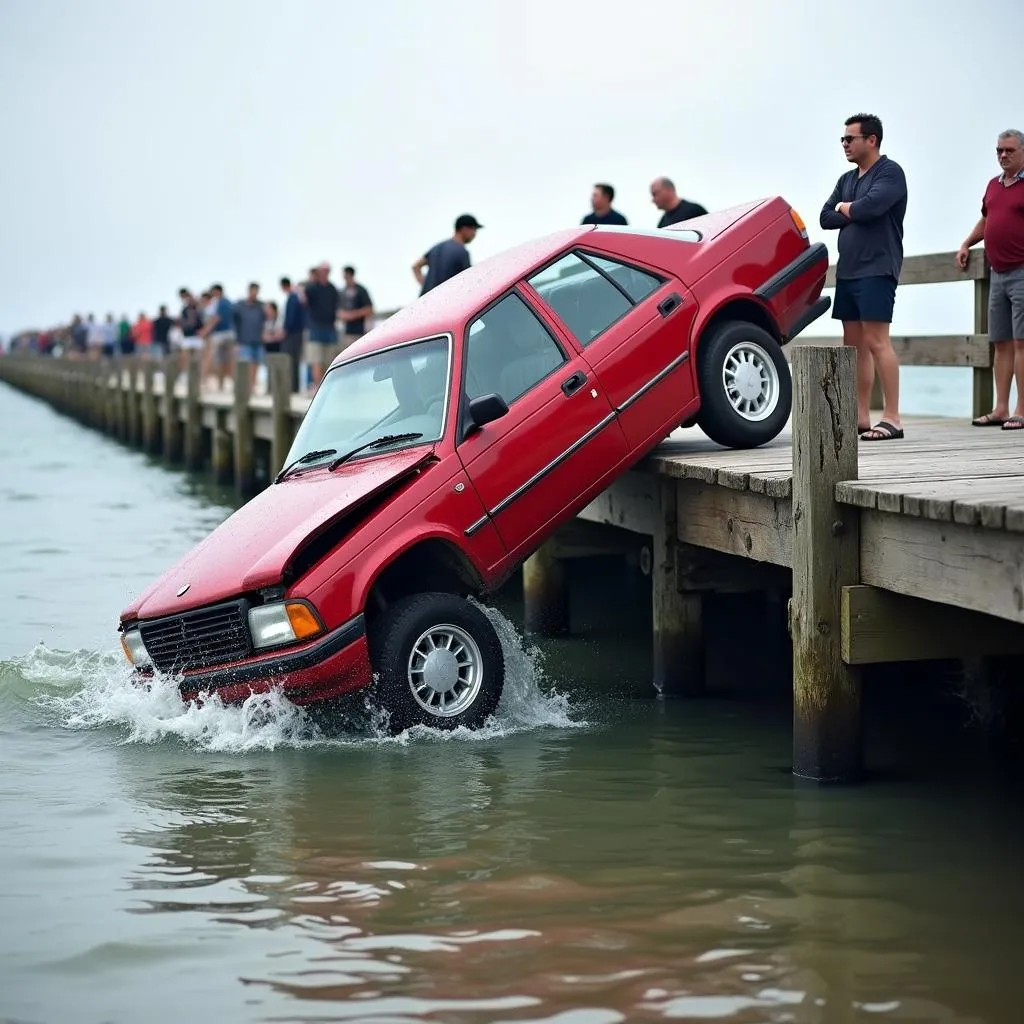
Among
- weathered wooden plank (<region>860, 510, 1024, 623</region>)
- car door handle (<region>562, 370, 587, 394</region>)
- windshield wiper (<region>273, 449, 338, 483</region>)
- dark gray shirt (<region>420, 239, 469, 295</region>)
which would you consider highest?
dark gray shirt (<region>420, 239, 469, 295</region>)

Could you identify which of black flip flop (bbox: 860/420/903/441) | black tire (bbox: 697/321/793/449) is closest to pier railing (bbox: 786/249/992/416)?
black flip flop (bbox: 860/420/903/441)

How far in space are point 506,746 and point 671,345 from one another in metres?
2.40

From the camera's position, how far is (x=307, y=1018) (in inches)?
189

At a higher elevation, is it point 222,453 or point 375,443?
point 222,453

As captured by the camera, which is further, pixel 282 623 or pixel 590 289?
pixel 590 289

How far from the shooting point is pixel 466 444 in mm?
8312

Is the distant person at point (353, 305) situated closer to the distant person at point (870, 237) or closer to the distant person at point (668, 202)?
the distant person at point (668, 202)

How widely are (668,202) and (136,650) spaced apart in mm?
6350

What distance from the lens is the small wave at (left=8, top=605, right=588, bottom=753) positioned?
8.05 m

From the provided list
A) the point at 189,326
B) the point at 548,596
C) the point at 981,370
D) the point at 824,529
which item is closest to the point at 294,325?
the point at 189,326

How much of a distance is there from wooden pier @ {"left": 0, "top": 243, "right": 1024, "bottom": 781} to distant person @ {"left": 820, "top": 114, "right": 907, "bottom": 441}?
1.95ft

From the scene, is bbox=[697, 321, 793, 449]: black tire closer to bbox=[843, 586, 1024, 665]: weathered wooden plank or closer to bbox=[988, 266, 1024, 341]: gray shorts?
bbox=[988, 266, 1024, 341]: gray shorts

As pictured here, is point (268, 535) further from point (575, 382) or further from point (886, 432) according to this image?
point (886, 432)

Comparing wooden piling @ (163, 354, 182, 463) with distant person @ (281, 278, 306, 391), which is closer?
distant person @ (281, 278, 306, 391)
